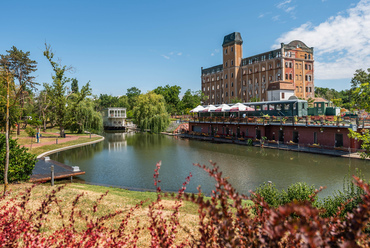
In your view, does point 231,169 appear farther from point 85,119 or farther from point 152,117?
point 85,119

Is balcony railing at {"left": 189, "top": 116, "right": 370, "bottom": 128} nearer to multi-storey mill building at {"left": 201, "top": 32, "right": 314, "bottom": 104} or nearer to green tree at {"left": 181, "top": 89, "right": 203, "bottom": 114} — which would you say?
multi-storey mill building at {"left": 201, "top": 32, "right": 314, "bottom": 104}

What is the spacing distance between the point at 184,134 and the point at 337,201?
4099 centimetres

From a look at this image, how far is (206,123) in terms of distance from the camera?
47.4 meters

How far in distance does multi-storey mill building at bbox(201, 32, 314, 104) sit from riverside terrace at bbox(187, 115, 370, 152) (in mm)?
15892

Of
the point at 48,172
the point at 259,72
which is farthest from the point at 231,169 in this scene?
the point at 259,72

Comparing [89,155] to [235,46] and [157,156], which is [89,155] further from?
[235,46]

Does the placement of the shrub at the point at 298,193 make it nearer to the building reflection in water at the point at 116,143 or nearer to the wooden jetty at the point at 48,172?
the wooden jetty at the point at 48,172

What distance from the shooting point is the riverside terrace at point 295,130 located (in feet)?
84.1

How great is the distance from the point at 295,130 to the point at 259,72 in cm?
3820

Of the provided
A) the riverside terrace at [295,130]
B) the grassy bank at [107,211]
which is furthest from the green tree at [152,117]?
the grassy bank at [107,211]

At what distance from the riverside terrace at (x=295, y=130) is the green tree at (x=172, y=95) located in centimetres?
4687

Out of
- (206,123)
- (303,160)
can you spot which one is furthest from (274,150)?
(206,123)

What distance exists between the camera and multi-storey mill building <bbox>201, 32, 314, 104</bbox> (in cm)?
6053

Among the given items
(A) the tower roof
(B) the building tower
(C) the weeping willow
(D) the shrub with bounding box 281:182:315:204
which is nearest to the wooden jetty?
(D) the shrub with bounding box 281:182:315:204
